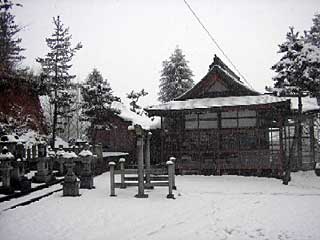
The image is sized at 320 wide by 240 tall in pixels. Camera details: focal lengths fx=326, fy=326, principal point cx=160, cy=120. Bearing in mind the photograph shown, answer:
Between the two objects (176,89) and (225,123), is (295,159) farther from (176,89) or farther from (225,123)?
(176,89)

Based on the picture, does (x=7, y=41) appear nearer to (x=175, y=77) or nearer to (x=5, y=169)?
(x=5, y=169)

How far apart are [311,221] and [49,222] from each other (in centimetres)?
593

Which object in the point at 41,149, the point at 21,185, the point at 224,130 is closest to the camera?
the point at 21,185

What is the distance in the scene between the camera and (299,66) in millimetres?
16797

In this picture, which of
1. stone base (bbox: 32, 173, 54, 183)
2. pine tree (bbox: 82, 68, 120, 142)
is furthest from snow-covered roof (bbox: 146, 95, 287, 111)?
stone base (bbox: 32, 173, 54, 183)

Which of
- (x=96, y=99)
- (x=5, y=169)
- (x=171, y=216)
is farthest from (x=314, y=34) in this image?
(x=5, y=169)

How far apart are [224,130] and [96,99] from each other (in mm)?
10287

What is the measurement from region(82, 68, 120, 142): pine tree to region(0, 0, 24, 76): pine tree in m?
15.8

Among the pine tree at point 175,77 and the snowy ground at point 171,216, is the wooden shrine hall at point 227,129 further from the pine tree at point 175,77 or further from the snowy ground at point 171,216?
the pine tree at point 175,77

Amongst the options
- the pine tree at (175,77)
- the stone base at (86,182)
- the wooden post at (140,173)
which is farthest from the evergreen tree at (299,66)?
the pine tree at (175,77)

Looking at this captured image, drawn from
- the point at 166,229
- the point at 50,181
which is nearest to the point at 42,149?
the point at 50,181

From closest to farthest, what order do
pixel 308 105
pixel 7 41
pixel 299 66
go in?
pixel 7 41, pixel 299 66, pixel 308 105

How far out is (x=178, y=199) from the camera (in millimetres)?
10281

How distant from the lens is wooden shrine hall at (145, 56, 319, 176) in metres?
16.6
